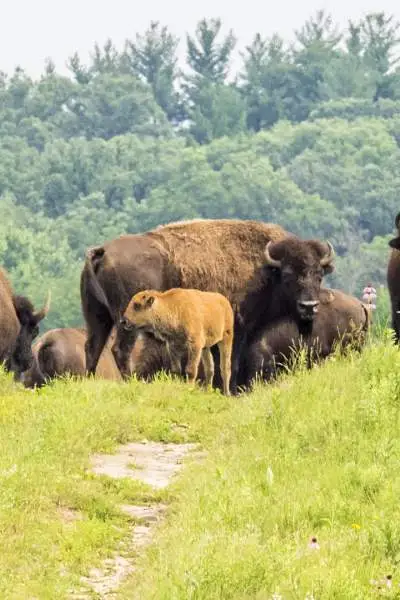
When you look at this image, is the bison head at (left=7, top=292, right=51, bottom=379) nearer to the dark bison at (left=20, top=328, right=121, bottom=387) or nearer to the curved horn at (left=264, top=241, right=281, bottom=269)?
the dark bison at (left=20, top=328, right=121, bottom=387)

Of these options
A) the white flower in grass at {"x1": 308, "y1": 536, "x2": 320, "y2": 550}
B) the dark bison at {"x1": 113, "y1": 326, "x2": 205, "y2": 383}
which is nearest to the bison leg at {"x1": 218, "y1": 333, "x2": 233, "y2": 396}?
the dark bison at {"x1": 113, "y1": 326, "x2": 205, "y2": 383}

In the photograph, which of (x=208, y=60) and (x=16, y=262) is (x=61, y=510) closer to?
(x=16, y=262)

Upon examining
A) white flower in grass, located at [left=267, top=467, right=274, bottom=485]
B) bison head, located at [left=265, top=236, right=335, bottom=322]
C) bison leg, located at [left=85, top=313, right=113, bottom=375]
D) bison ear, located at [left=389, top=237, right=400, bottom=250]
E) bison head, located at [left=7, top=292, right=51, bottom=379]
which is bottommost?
bison head, located at [left=7, top=292, right=51, bottom=379]

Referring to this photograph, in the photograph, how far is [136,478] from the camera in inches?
428

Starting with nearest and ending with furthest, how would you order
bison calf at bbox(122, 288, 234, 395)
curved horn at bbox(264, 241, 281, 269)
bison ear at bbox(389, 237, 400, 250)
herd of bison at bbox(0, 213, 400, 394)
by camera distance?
bison calf at bbox(122, 288, 234, 395)
bison ear at bbox(389, 237, 400, 250)
herd of bison at bbox(0, 213, 400, 394)
curved horn at bbox(264, 241, 281, 269)

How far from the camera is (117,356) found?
1767cm

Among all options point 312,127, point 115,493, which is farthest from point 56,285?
point 115,493

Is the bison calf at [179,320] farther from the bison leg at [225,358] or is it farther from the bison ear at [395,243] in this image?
the bison ear at [395,243]

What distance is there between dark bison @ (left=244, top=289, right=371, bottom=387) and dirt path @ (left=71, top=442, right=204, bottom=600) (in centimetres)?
644

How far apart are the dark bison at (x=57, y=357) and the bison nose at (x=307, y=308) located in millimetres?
5388

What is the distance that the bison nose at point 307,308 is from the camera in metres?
18.9

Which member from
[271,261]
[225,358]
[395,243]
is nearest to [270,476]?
[225,358]

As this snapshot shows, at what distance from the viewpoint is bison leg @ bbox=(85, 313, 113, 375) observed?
741 inches

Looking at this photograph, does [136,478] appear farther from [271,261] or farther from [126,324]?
[271,261]
